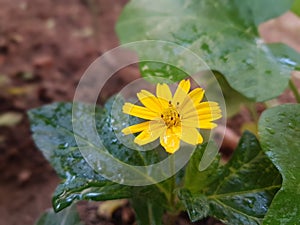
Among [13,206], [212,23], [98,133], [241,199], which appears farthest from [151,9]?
[13,206]

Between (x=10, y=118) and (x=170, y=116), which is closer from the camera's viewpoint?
(x=170, y=116)

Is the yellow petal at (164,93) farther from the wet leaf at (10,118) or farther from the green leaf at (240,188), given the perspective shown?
the wet leaf at (10,118)

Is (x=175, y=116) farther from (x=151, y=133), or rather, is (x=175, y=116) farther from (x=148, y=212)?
(x=148, y=212)

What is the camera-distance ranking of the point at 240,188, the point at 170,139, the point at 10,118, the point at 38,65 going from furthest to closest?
the point at 38,65 → the point at 10,118 → the point at 240,188 → the point at 170,139

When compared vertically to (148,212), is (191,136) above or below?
above

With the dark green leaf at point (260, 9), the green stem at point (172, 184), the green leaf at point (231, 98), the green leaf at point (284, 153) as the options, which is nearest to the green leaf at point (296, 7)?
the dark green leaf at point (260, 9)

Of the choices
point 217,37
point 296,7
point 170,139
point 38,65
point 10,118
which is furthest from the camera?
point 38,65

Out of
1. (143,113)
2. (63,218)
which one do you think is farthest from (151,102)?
(63,218)
